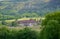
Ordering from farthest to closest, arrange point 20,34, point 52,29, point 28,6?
point 28,6 < point 20,34 < point 52,29

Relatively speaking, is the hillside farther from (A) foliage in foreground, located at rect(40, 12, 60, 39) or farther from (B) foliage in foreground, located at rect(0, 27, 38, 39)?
(A) foliage in foreground, located at rect(40, 12, 60, 39)

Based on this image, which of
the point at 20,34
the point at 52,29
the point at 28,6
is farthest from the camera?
the point at 28,6

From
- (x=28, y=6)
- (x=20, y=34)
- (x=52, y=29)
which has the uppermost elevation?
(x=52, y=29)

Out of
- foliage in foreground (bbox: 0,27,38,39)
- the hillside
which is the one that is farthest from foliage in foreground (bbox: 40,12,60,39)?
the hillside

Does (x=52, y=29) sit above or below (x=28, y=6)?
above

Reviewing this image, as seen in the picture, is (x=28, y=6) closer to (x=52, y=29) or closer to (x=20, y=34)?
(x=20, y=34)

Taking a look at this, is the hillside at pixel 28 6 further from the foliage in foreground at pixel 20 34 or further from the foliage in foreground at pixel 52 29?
the foliage in foreground at pixel 52 29

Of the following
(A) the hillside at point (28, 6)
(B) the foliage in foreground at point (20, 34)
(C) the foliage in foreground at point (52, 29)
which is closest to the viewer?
(C) the foliage in foreground at point (52, 29)

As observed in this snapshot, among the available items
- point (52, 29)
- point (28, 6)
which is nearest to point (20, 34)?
point (52, 29)

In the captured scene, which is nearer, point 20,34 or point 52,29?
point 52,29

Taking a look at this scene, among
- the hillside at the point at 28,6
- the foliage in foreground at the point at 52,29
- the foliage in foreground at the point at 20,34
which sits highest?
the foliage in foreground at the point at 52,29

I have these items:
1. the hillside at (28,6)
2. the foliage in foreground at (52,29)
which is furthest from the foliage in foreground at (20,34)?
the hillside at (28,6)
